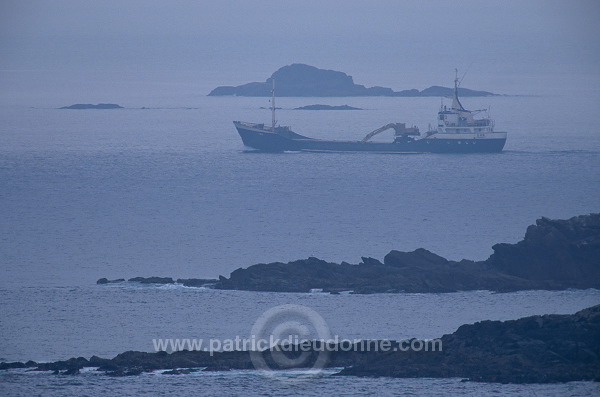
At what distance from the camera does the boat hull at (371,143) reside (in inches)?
3578

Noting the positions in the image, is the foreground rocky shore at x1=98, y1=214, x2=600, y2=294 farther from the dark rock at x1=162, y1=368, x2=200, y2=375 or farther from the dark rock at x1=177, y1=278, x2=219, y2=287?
the dark rock at x1=162, y1=368, x2=200, y2=375

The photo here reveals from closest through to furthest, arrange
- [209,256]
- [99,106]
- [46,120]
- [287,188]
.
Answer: [209,256] < [287,188] < [46,120] < [99,106]

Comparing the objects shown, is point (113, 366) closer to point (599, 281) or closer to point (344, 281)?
point (344, 281)

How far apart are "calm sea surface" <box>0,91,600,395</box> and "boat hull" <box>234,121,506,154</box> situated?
1.31m

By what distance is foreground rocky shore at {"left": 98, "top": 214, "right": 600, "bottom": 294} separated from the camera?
37.4 meters

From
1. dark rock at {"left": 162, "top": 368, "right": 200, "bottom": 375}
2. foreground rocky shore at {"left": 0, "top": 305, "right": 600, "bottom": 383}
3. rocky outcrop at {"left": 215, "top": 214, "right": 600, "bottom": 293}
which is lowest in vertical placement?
dark rock at {"left": 162, "top": 368, "right": 200, "bottom": 375}

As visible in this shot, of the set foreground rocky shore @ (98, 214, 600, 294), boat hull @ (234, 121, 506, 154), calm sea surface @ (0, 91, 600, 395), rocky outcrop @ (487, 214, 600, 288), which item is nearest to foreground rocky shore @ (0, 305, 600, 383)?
calm sea surface @ (0, 91, 600, 395)

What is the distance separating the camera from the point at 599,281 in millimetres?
37719

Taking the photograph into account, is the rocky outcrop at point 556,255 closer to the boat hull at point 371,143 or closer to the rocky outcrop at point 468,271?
the rocky outcrop at point 468,271

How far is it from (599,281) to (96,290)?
16.6m

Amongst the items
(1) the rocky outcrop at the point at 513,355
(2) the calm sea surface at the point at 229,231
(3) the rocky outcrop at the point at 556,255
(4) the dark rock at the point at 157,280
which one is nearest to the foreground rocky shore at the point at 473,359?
(1) the rocky outcrop at the point at 513,355

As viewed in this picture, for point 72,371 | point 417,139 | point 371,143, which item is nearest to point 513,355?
point 72,371

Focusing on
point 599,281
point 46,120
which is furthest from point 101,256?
point 46,120

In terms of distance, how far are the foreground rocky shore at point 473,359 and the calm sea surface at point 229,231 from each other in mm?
499
